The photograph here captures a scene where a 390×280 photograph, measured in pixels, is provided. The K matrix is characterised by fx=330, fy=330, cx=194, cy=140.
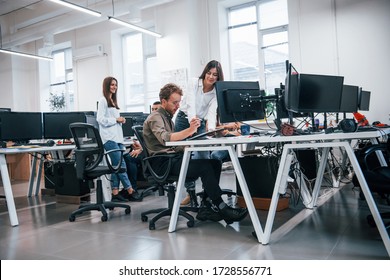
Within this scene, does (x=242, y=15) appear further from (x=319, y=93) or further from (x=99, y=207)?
(x=99, y=207)

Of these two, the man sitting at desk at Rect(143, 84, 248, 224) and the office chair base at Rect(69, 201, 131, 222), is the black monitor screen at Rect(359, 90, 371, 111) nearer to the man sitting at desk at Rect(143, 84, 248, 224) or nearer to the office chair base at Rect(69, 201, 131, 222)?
the man sitting at desk at Rect(143, 84, 248, 224)

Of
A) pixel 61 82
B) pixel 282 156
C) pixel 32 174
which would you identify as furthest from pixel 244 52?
pixel 61 82

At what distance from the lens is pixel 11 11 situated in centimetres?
902

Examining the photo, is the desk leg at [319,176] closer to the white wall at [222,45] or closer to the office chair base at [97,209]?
the office chair base at [97,209]

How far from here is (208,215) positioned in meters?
2.57

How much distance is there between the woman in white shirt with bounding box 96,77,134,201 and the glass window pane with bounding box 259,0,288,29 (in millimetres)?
4080

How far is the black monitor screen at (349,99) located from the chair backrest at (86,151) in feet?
8.88

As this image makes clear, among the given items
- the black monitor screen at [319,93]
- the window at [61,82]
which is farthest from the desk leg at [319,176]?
the window at [61,82]

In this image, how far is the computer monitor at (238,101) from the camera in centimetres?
232

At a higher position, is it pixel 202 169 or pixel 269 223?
pixel 202 169

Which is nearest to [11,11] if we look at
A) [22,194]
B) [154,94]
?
[154,94]

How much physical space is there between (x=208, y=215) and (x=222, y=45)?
16.1 ft

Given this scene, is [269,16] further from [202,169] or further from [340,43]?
[202,169]

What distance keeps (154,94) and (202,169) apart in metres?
5.73
